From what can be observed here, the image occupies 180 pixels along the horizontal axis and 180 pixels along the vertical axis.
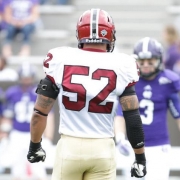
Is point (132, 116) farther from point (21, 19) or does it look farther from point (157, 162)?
point (21, 19)

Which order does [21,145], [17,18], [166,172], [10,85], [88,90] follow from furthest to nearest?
[17,18]
[10,85]
[21,145]
[166,172]
[88,90]

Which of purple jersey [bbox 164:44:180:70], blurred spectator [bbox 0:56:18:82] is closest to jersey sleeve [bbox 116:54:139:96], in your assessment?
blurred spectator [bbox 0:56:18:82]

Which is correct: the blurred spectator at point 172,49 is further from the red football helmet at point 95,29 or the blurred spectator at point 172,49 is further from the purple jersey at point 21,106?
the red football helmet at point 95,29

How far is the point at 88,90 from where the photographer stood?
4.44 m

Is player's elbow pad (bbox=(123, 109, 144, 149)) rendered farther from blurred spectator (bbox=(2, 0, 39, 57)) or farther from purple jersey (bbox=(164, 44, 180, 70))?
blurred spectator (bbox=(2, 0, 39, 57))

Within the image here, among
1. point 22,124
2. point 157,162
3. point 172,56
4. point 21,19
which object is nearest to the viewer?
point 157,162

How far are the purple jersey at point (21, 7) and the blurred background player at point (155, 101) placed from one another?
18.9 ft

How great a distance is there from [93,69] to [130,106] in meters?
0.35

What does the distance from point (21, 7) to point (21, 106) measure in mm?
3686

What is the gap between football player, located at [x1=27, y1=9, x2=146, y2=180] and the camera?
14.6 feet

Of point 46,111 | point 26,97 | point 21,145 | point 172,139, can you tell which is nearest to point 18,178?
point 21,145

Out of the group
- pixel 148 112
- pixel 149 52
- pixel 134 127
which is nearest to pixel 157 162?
pixel 148 112

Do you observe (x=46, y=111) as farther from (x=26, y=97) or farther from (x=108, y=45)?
(x=26, y=97)

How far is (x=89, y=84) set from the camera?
4.45 m
